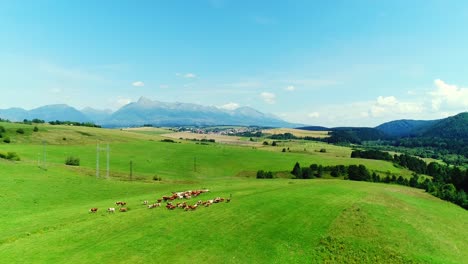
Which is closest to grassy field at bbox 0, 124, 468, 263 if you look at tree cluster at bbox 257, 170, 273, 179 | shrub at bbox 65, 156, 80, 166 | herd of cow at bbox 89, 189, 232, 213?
herd of cow at bbox 89, 189, 232, 213

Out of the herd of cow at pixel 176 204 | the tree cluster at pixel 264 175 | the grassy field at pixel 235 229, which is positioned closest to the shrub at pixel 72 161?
the grassy field at pixel 235 229

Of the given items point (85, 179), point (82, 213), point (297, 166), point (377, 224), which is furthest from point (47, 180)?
point (297, 166)

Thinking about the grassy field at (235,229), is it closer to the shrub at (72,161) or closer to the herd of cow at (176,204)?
the herd of cow at (176,204)

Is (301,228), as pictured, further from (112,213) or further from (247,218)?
(112,213)

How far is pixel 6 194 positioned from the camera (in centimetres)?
4731

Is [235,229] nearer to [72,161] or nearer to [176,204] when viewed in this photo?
[176,204]

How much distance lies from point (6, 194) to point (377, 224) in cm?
5115

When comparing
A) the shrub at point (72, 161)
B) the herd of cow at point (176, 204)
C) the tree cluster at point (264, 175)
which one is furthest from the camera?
the tree cluster at point (264, 175)

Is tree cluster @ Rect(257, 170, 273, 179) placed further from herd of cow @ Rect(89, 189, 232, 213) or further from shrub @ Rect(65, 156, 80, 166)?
herd of cow @ Rect(89, 189, 232, 213)

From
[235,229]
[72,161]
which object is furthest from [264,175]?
[235,229]

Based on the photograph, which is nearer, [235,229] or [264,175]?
[235,229]

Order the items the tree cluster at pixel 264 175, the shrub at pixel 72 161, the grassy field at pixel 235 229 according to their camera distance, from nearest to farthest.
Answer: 1. the grassy field at pixel 235 229
2. the shrub at pixel 72 161
3. the tree cluster at pixel 264 175

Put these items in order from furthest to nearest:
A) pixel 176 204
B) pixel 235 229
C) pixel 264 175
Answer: pixel 264 175 → pixel 176 204 → pixel 235 229

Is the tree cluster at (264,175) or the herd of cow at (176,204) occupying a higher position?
the herd of cow at (176,204)
